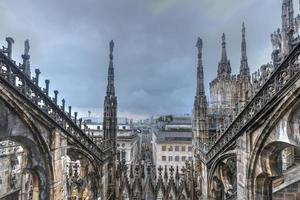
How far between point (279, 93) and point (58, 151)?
300 inches

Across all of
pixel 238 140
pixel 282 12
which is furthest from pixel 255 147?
pixel 282 12

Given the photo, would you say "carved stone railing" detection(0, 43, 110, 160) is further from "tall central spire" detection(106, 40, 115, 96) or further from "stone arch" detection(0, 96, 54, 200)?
"tall central spire" detection(106, 40, 115, 96)

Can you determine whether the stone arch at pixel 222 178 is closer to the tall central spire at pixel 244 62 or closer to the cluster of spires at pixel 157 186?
the cluster of spires at pixel 157 186

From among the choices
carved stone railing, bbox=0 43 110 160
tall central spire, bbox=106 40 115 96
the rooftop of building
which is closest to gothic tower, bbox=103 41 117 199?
tall central spire, bbox=106 40 115 96

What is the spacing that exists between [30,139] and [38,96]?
1.42 meters

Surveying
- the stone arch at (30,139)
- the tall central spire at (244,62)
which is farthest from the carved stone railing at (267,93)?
the tall central spire at (244,62)

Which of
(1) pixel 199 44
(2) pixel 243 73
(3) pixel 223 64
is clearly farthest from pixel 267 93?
(3) pixel 223 64

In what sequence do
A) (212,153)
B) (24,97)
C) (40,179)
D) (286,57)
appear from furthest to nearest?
(212,153) < (40,179) < (24,97) < (286,57)

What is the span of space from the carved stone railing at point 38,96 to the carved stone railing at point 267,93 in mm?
6625

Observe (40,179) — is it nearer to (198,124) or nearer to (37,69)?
(37,69)

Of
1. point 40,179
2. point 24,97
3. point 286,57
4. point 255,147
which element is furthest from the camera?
point 40,179

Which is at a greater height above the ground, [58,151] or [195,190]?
[58,151]

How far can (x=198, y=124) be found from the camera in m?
16.6

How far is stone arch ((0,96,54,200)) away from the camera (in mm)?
6531
